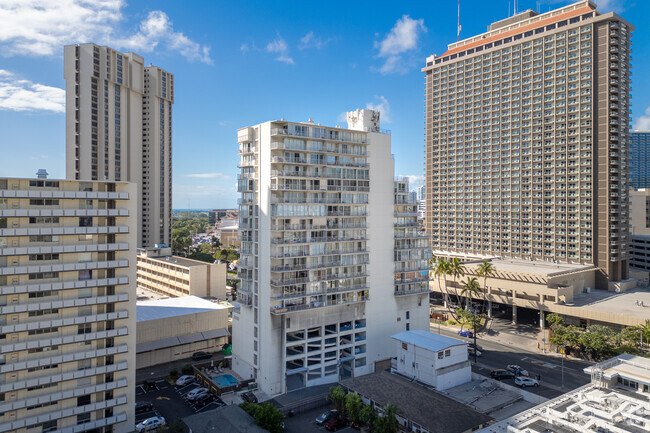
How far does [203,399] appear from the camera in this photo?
5828 cm

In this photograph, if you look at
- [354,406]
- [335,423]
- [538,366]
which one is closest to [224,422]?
[335,423]

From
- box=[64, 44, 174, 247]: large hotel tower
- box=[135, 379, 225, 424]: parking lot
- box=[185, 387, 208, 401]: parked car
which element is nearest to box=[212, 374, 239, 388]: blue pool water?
box=[185, 387, 208, 401]: parked car

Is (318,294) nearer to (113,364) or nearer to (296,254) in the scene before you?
(296,254)

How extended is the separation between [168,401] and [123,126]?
115 metres

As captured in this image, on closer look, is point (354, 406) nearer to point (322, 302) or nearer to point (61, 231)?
point (322, 302)

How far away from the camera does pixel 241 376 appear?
66.5 meters

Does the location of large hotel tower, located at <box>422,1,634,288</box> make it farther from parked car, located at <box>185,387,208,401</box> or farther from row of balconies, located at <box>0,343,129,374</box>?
row of balconies, located at <box>0,343,129,374</box>

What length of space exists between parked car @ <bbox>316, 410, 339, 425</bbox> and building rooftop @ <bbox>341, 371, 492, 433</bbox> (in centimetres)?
396

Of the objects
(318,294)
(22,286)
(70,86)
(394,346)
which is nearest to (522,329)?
(394,346)

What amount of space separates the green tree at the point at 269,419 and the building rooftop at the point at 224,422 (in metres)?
0.72

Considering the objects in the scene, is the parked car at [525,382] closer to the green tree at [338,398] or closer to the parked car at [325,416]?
the green tree at [338,398]

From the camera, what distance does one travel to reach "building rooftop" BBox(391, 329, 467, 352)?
60.0 meters

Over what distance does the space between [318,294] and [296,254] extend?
7031 mm

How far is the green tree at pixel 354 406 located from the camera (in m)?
51.4
